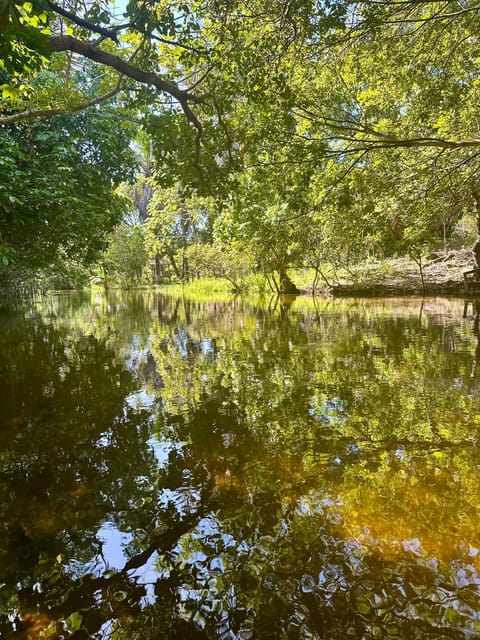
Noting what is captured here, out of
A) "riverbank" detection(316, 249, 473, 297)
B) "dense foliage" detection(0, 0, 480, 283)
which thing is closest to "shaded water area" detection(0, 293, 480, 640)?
"dense foliage" detection(0, 0, 480, 283)

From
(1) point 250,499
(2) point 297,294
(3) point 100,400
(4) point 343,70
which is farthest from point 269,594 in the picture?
(2) point 297,294

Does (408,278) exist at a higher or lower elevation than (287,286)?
higher

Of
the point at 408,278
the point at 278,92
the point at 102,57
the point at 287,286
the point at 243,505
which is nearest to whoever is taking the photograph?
the point at 243,505

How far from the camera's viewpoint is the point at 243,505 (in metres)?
2.86

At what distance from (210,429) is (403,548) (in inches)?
92.1

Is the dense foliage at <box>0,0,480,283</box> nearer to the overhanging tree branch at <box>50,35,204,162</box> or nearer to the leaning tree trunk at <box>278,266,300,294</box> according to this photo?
the overhanging tree branch at <box>50,35,204,162</box>

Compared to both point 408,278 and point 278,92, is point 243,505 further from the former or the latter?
point 408,278

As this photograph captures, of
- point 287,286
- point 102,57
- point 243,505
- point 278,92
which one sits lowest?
point 287,286

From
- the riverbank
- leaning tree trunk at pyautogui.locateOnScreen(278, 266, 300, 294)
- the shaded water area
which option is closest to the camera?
the shaded water area

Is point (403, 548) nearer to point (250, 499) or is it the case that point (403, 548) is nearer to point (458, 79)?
point (250, 499)

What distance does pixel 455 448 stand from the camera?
Answer: 3.67 meters

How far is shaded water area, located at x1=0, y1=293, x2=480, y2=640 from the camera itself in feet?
6.57

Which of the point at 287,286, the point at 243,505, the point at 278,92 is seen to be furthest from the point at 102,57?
the point at 287,286

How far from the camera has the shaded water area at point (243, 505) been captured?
2.00m
